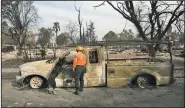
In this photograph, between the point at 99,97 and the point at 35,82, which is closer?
the point at 99,97

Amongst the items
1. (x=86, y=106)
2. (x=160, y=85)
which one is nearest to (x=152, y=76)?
(x=160, y=85)

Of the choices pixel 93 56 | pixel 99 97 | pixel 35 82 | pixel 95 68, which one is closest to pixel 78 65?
pixel 95 68

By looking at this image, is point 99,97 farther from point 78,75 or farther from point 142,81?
point 142,81

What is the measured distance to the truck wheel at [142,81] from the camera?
12117mm

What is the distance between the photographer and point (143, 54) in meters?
14.2

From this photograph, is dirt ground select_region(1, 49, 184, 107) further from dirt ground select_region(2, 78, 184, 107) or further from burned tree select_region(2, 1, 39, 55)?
burned tree select_region(2, 1, 39, 55)

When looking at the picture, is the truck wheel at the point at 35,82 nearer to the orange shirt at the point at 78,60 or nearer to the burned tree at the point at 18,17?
the orange shirt at the point at 78,60

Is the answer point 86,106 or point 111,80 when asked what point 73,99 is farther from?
point 111,80

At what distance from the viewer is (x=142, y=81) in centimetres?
1214

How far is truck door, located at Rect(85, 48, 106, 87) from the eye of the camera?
12.0 meters

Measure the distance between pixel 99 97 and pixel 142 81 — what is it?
2.35 metres

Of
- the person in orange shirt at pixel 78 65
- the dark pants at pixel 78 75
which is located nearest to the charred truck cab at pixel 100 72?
the dark pants at pixel 78 75

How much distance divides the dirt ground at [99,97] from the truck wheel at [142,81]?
35 cm

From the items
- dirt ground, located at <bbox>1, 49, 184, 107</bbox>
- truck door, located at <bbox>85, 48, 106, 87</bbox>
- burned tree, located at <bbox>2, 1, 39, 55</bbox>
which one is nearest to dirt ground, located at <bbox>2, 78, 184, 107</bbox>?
dirt ground, located at <bbox>1, 49, 184, 107</bbox>
